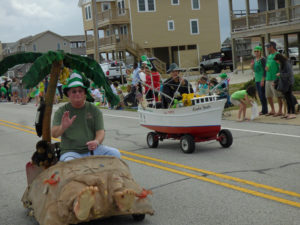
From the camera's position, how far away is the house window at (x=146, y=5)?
5081cm

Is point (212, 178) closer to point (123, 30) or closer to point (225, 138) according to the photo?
point (225, 138)

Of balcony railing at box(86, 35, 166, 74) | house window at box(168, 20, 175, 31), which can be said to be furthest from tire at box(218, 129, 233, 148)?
house window at box(168, 20, 175, 31)

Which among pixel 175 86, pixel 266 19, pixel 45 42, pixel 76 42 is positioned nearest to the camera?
pixel 175 86

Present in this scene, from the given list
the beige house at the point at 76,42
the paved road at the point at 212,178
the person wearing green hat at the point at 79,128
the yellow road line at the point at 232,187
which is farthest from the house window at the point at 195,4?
the beige house at the point at 76,42

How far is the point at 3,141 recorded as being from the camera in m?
14.0

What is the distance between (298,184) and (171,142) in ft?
17.0

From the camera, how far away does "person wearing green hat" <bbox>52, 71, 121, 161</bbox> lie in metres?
5.92

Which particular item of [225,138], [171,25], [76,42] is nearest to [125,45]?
[171,25]

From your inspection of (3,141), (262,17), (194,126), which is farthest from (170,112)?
(262,17)

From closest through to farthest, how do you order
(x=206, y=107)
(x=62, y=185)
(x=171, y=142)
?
(x=62, y=185) < (x=206, y=107) < (x=171, y=142)

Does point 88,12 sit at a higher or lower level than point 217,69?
higher

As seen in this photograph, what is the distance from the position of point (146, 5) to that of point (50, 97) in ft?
153

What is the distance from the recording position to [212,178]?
7617mm

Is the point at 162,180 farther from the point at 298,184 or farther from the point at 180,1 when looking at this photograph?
the point at 180,1
